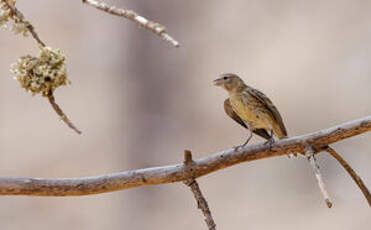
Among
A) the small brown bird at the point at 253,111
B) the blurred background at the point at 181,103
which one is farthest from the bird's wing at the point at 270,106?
the blurred background at the point at 181,103

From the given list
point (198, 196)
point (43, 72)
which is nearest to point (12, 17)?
point (43, 72)

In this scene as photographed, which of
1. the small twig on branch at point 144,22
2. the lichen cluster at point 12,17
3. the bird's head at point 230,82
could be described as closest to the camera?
the small twig on branch at point 144,22

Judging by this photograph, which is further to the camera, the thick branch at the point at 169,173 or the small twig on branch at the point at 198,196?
the thick branch at the point at 169,173

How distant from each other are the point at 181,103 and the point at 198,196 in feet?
33.6

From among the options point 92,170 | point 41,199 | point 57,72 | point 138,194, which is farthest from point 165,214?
point 57,72

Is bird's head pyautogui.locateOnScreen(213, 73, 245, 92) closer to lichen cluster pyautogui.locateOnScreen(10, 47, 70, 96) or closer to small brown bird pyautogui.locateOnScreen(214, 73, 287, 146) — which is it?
small brown bird pyautogui.locateOnScreen(214, 73, 287, 146)

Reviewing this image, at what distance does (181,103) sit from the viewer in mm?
12680

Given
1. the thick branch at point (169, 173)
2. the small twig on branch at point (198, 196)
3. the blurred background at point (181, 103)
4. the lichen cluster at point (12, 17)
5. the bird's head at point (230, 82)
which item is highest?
the blurred background at point (181, 103)

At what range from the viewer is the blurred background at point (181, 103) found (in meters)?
10.9

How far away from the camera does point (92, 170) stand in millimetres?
12133

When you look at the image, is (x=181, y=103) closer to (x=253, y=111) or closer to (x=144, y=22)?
(x=253, y=111)

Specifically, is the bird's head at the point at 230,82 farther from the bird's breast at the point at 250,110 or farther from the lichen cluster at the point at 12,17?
the lichen cluster at the point at 12,17

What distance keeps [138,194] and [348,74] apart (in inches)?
175

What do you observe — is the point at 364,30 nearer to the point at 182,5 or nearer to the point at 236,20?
the point at 236,20
